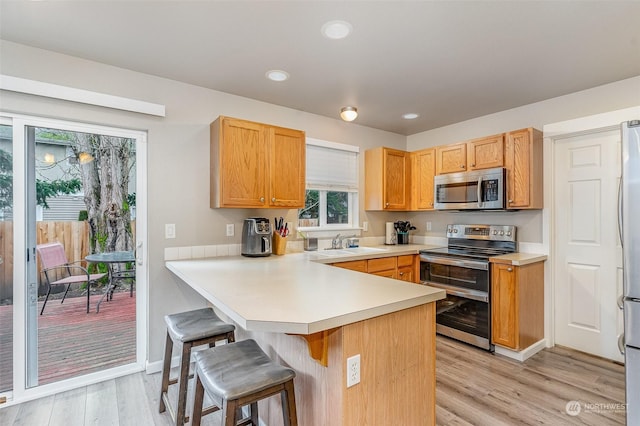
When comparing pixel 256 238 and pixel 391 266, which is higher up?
pixel 256 238

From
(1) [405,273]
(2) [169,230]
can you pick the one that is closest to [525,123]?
(1) [405,273]

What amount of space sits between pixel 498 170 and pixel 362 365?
2698 millimetres

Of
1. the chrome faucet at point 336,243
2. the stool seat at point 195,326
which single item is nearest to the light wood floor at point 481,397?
the stool seat at point 195,326

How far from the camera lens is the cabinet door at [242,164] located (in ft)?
9.05

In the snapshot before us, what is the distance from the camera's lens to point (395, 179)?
4109 millimetres

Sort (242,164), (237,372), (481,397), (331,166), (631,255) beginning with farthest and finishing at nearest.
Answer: (331,166) < (242,164) < (481,397) < (631,255) < (237,372)

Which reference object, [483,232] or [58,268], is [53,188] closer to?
[58,268]

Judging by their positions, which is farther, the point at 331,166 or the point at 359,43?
the point at 331,166

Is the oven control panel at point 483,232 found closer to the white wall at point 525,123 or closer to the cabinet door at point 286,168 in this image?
the white wall at point 525,123

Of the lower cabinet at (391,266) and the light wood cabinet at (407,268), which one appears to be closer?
the lower cabinet at (391,266)

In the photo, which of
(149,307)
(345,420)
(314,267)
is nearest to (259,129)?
(314,267)

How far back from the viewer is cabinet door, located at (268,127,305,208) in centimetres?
301

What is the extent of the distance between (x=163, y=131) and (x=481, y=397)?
3.19 m

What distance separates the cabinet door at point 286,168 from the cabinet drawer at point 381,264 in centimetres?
91
